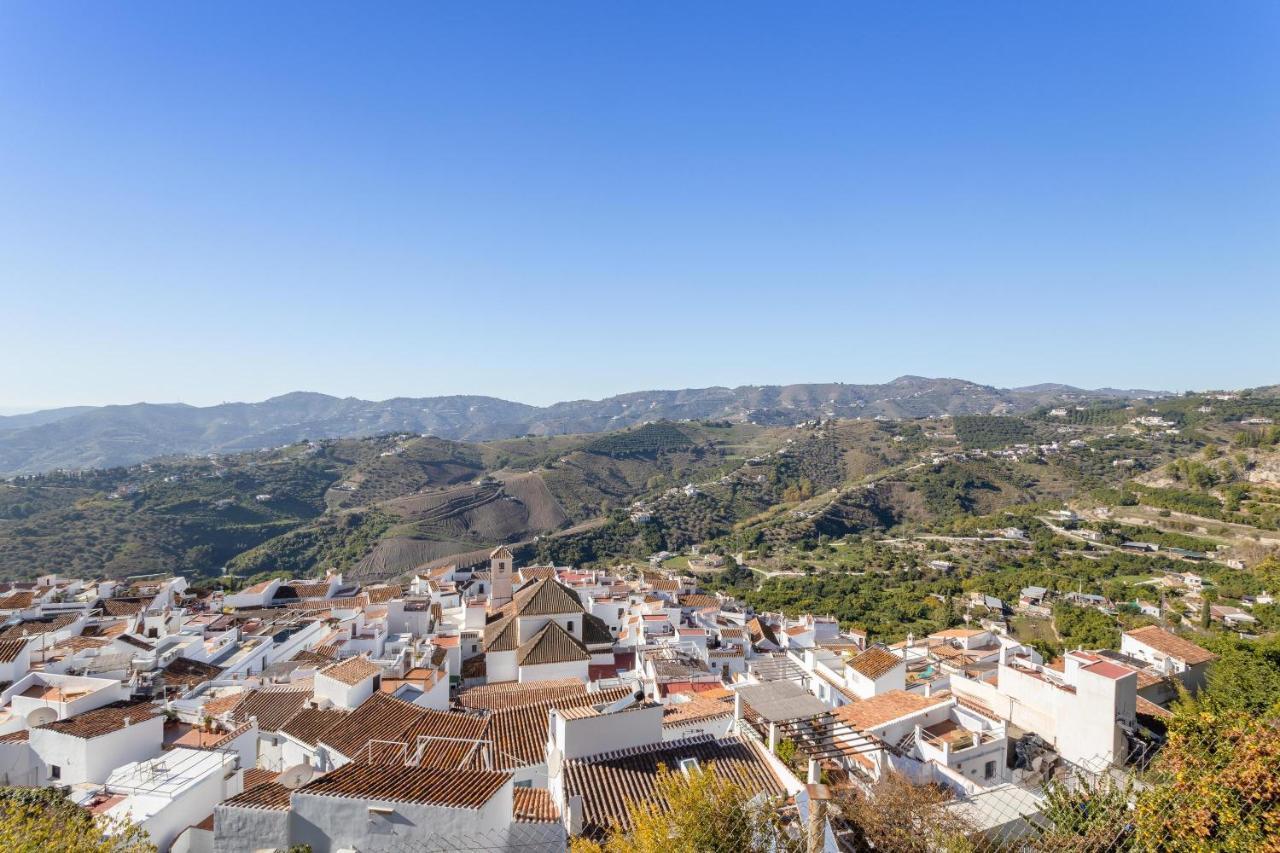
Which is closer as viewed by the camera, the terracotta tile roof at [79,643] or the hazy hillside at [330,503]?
the terracotta tile roof at [79,643]

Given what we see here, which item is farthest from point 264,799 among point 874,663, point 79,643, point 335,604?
point 335,604

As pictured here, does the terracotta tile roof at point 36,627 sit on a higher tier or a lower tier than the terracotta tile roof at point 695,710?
lower

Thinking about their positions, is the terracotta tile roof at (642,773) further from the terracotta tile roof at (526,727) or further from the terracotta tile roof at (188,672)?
the terracotta tile roof at (188,672)

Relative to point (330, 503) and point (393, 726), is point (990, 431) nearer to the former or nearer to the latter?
point (330, 503)

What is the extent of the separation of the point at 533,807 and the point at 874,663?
1188 cm

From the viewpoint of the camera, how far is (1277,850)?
5.48 m

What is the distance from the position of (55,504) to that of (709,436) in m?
131

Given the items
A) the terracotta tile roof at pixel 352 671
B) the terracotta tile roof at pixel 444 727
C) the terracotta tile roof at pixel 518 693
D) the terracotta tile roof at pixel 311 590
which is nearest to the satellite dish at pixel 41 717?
the terracotta tile roof at pixel 352 671

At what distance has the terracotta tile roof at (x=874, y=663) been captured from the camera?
1769 centimetres

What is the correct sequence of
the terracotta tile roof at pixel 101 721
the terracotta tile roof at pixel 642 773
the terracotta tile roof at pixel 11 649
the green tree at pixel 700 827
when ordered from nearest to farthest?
the green tree at pixel 700 827
the terracotta tile roof at pixel 642 773
the terracotta tile roof at pixel 101 721
the terracotta tile roof at pixel 11 649

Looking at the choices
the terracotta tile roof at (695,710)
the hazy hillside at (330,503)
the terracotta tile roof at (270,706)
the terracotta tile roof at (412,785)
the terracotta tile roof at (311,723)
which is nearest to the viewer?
the terracotta tile roof at (412,785)

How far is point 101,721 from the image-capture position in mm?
13289

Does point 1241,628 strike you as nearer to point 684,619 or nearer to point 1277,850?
point 684,619

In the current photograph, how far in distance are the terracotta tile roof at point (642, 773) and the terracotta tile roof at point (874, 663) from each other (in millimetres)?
7545
